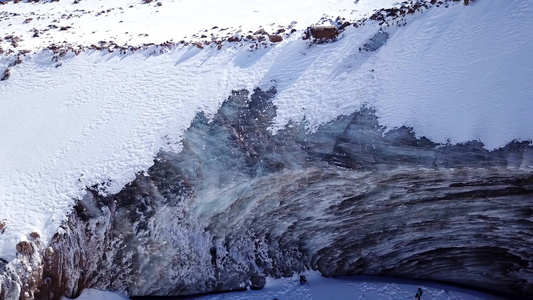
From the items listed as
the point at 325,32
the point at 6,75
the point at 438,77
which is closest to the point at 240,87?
the point at 325,32

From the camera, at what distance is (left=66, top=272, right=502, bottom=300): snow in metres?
20.2

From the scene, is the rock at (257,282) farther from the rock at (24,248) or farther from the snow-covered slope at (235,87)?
the rock at (24,248)

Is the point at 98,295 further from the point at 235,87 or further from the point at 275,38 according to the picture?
the point at 275,38

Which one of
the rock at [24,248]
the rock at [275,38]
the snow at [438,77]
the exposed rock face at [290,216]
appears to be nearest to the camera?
the rock at [24,248]

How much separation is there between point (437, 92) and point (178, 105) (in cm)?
1291

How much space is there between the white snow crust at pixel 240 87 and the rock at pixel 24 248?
1.12ft

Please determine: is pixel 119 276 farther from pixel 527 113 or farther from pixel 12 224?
pixel 527 113

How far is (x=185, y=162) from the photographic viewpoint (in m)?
19.5

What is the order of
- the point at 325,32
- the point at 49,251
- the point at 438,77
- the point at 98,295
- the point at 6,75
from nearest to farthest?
the point at 49,251 < the point at 98,295 < the point at 438,77 < the point at 325,32 < the point at 6,75

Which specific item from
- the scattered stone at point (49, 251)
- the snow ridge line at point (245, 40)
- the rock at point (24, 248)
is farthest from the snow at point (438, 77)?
the rock at point (24, 248)

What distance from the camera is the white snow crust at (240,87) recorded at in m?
18.0

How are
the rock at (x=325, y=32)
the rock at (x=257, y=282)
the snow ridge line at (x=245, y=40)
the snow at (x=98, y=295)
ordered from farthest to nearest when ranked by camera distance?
the rock at (x=325, y=32), the snow ridge line at (x=245, y=40), the rock at (x=257, y=282), the snow at (x=98, y=295)

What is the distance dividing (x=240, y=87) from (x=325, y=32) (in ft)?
19.2

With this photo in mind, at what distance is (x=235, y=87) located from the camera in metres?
21.8
